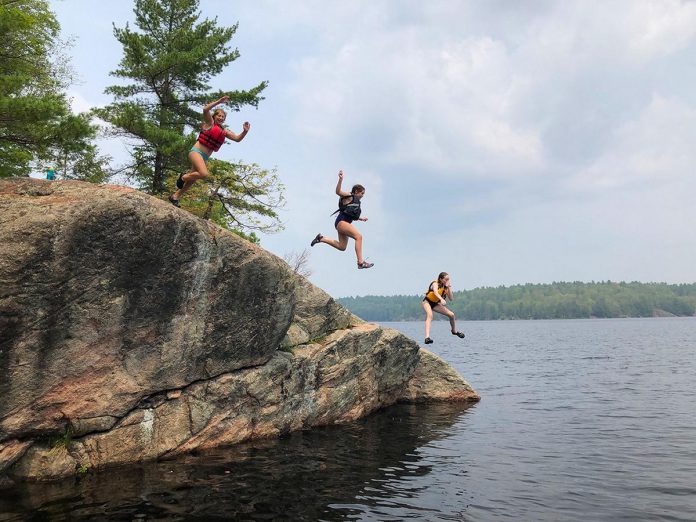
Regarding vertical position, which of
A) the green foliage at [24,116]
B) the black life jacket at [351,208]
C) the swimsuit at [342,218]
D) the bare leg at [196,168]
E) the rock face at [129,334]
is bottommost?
the rock face at [129,334]

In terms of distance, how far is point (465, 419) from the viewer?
758 inches

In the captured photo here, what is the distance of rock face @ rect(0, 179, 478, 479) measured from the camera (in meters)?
10.3

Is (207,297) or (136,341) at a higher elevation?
(207,297)

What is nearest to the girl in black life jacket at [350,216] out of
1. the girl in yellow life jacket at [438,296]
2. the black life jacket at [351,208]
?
the black life jacket at [351,208]

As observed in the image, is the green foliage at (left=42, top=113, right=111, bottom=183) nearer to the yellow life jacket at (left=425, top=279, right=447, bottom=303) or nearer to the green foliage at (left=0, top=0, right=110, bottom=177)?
the green foliage at (left=0, top=0, right=110, bottom=177)

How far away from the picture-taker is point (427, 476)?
11992 mm

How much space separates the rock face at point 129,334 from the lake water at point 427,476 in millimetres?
839

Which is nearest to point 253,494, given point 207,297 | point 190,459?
point 190,459

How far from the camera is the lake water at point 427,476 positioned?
948cm

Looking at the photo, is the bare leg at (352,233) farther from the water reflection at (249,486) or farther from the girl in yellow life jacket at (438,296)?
the water reflection at (249,486)

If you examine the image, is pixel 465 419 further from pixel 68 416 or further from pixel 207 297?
pixel 68 416

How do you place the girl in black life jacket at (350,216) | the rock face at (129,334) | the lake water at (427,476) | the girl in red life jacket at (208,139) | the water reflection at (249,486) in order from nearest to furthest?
the water reflection at (249,486), the lake water at (427,476), the rock face at (129,334), the girl in red life jacket at (208,139), the girl in black life jacket at (350,216)

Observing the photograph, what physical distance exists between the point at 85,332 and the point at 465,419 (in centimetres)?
1436

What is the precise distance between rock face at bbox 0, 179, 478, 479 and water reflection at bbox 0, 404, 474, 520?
0.82m
